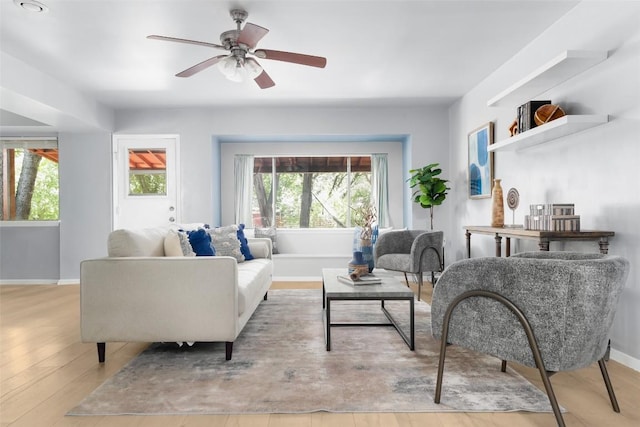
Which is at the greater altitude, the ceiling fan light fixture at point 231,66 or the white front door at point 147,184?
the ceiling fan light fixture at point 231,66

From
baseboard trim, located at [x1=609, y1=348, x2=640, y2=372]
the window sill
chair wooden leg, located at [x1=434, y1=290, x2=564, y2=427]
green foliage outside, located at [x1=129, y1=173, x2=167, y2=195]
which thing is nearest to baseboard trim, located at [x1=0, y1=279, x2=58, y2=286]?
the window sill

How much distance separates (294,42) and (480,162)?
2548mm

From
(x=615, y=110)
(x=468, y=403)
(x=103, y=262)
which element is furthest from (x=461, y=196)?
(x=103, y=262)

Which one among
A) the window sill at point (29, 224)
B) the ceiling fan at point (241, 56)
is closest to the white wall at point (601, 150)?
the ceiling fan at point (241, 56)

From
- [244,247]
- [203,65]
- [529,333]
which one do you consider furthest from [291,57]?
[529,333]

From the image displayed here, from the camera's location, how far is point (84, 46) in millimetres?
3637

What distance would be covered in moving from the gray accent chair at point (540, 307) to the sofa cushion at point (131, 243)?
2.00m

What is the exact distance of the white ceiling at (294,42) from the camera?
2.98 metres

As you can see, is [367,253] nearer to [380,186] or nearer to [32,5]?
[32,5]

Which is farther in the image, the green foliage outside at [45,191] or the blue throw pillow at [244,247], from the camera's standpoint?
the green foliage outside at [45,191]

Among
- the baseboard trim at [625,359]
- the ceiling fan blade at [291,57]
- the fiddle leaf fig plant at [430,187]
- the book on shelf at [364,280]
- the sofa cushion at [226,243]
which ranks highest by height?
the ceiling fan blade at [291,57]

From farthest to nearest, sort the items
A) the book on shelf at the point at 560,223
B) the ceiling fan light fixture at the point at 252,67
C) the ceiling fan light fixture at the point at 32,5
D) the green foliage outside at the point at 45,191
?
the green foliage outside at the point at 45,191 < the ceiling fan light fixture at the point at 252,67 < the ceiling fan light fixture at the point at 32,5 < the book on shelf at the point at 560,223

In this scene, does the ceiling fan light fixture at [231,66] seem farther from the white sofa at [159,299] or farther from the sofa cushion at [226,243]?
the sofa cushion at [226,243]

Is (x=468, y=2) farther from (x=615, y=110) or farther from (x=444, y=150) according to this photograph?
(x=444, y=150)
